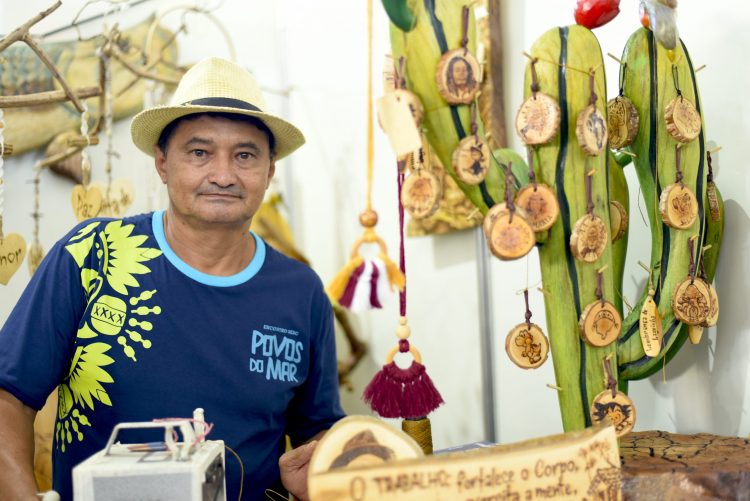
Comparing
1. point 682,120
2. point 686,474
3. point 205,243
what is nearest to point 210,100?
point 205,243

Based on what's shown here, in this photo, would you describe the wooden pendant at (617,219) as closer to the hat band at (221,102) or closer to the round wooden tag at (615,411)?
the round wooden tag at (615,411)

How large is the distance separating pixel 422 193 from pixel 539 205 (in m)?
0.15

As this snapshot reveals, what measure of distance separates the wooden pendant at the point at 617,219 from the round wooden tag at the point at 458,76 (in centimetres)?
31

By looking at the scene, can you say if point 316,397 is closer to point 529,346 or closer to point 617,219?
point 529,346

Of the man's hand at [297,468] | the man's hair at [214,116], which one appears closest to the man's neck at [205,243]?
the man's hair at [214,116]

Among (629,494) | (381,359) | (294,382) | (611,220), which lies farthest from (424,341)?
(629,494)

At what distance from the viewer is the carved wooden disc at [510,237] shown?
34.7 inches

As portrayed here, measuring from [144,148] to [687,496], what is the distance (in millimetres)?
1012

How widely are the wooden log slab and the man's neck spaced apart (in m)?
0.70

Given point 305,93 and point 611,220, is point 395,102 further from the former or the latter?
point 305,93

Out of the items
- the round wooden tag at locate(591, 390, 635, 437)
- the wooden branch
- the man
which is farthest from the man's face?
the round wooden tag at locate(591, 390, 635, 437)

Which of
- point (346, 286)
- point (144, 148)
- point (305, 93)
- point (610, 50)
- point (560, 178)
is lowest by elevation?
point (346, 286)

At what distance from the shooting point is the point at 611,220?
41.0 inches

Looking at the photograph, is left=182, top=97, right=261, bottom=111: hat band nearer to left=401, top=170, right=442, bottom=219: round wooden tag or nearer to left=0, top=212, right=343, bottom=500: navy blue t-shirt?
left=0, top=212, right=343, bottom=500: navy blue t-shirt
